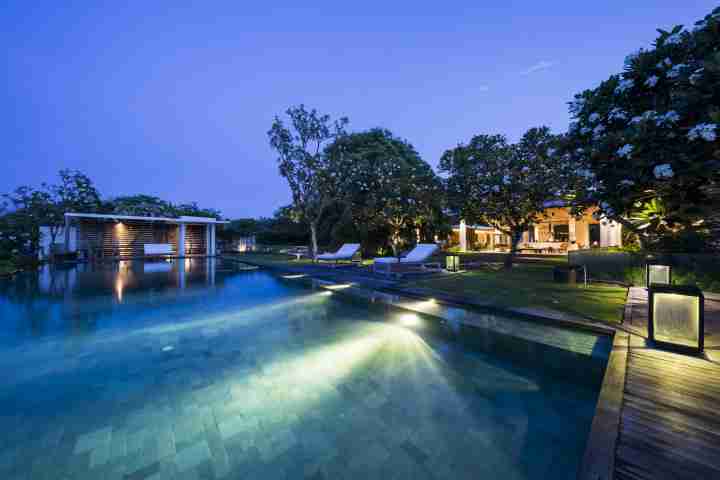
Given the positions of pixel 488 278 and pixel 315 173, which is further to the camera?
pixel 315 173

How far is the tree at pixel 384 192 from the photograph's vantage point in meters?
15.2

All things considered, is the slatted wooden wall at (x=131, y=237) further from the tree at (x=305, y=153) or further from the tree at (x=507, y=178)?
the tree at (x=507, y=178)

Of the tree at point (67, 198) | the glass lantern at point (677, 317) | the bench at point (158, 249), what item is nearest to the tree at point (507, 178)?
the glass lantern at point (677, 317)

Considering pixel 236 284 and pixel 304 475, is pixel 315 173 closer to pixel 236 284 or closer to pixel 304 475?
pixel 236 284

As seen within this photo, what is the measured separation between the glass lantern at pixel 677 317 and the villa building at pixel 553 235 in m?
12.8

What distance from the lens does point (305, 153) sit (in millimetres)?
17047

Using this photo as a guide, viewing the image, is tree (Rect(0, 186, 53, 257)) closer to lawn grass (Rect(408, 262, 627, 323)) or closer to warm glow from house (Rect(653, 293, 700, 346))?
lawn grass (Rect(408, 262, 627, 323))

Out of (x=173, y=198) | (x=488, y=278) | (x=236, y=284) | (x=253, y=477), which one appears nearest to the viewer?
(x=253, y=477)

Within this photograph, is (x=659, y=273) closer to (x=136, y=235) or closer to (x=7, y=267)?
(x=7, y=267)

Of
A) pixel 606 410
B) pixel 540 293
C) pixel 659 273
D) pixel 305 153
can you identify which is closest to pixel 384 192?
pixel 305 153

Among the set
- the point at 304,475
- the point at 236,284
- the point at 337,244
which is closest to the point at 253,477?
the point at 304,475

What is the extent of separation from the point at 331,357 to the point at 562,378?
253 cm

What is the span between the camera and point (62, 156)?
93.2m

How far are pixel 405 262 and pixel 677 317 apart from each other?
24.8ft
